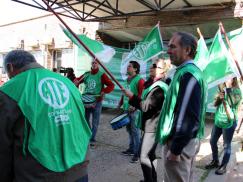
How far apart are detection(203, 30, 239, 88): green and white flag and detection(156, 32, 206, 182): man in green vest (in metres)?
2.03

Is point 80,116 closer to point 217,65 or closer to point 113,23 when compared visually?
point 217,65

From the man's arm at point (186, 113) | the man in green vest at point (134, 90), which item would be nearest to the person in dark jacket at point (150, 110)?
the man's arm at point (186, 113)

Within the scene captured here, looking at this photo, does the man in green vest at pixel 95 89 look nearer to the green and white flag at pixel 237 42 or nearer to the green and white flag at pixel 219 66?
the green and white flag at pixel 219 66

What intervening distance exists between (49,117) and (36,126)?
0.34 ft

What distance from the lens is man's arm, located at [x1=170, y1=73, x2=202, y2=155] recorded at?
243cm

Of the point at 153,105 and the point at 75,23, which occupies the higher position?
the point at 75,23

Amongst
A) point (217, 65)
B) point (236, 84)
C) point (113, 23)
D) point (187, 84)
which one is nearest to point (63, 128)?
point (187, 84)

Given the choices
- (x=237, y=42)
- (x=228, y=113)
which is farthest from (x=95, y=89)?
(x=237, y=42)

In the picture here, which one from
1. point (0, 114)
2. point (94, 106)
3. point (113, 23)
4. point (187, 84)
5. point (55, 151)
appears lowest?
point (94, 106)

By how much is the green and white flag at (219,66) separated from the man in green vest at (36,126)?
3.07m

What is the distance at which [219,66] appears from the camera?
180 inches

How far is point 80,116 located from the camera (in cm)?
215

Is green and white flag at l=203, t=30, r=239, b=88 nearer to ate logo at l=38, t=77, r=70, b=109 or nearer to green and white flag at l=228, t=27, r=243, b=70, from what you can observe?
green and white flag at l=228, t=27, r=243, b=70

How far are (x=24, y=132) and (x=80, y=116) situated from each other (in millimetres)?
476
